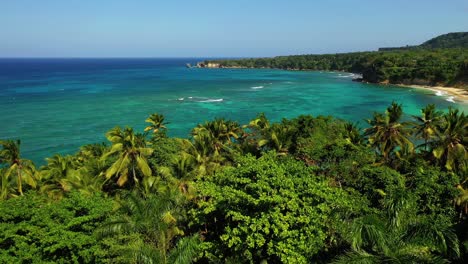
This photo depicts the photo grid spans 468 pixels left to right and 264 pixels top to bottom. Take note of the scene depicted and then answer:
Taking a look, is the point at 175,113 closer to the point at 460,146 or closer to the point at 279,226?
the point at 460,146

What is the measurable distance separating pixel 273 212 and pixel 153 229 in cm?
546

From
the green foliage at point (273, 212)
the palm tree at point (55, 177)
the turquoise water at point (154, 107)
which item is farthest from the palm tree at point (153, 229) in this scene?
the turquoise water at point (154, 107)

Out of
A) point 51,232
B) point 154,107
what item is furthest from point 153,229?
point 154,107

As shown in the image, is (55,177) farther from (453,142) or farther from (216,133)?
(453,142)

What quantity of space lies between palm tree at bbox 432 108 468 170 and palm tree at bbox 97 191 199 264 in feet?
69.4

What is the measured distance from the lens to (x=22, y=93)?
11044 centimetres

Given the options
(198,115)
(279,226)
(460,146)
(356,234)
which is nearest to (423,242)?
(356,234)

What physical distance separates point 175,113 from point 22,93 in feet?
187

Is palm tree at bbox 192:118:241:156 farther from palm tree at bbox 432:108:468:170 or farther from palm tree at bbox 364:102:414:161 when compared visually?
palm tree at bbox 432:108:468:170

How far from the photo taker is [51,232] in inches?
607

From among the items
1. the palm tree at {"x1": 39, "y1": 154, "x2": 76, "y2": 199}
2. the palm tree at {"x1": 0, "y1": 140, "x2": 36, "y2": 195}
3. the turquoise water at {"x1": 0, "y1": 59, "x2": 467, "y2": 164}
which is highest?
the palm tree at {"x1": 0, "y1": 140, "x2": 36, "y2": 195}

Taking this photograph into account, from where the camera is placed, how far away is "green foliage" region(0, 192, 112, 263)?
15.2 meters

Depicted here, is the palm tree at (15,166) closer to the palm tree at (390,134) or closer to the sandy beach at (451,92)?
the palm tree at (390,134)

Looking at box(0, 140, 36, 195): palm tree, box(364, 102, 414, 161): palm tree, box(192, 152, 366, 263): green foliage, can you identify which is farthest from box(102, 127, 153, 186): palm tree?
box(364, 102, 414, 161): palm tree
